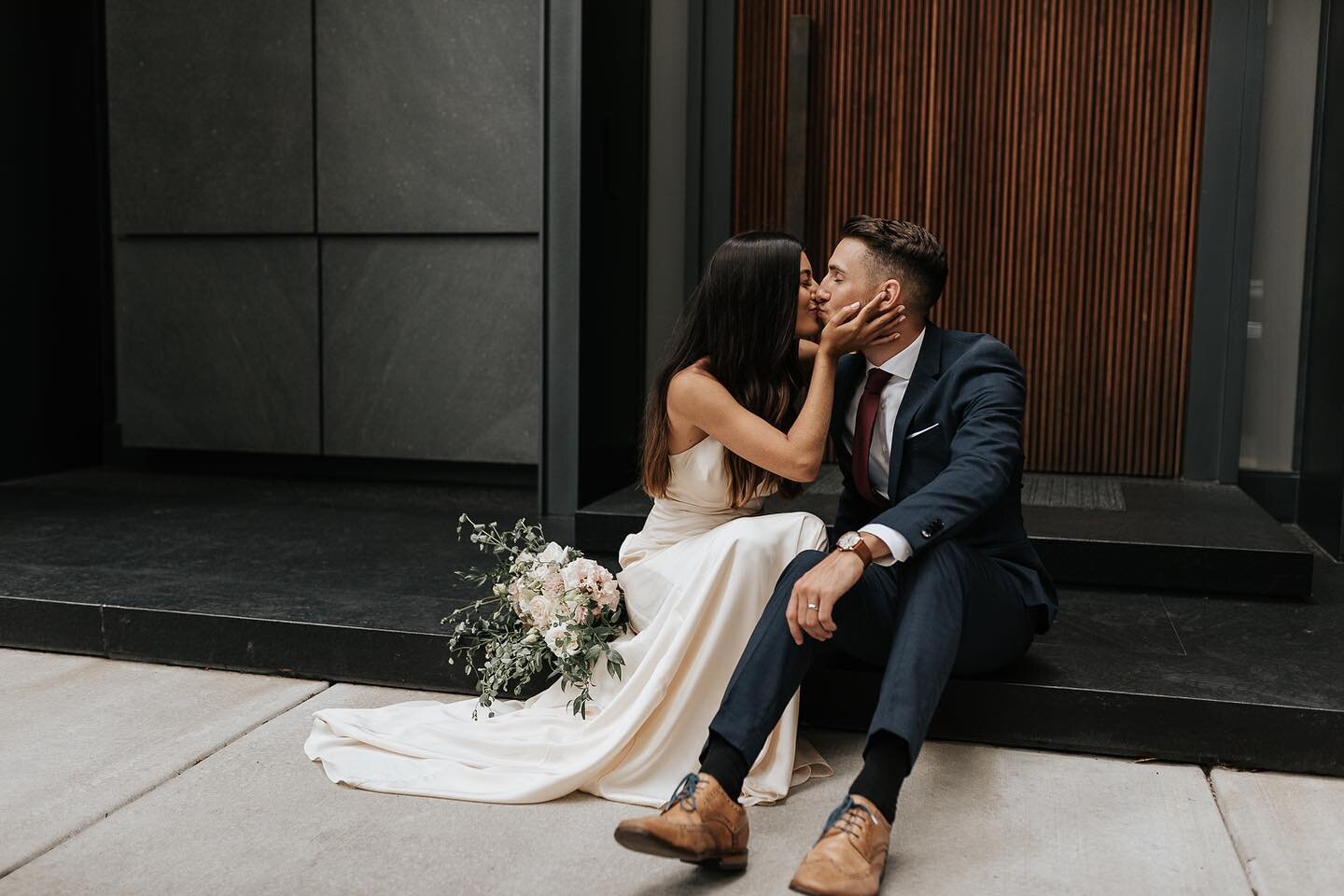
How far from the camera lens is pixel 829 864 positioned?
1991 millimetres

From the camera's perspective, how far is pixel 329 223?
5406 mm

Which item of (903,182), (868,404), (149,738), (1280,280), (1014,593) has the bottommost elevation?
(149,738)

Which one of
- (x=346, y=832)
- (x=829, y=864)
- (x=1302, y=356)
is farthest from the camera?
(x=1302, y=356)

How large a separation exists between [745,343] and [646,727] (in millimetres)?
841

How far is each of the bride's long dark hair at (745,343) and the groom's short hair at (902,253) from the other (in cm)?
16

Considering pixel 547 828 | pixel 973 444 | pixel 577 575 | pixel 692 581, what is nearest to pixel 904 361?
pixel 973 444

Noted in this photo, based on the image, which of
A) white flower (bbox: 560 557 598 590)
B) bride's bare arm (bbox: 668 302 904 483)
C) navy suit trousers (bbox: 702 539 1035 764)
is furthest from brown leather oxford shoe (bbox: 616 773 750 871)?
bride's bare arm (bbox: 668 302 904 483)

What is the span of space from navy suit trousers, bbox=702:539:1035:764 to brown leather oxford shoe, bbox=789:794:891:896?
5.3 inches

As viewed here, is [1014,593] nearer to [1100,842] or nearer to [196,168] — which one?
[1100,842]

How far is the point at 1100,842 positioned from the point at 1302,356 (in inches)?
115

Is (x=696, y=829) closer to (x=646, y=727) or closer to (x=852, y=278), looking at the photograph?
(x=646, y=727)

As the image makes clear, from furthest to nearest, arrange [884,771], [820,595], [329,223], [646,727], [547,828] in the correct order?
[329,223], [646,727], [547,828], [820,595], [884,771]

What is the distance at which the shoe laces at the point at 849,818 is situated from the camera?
2041 mm

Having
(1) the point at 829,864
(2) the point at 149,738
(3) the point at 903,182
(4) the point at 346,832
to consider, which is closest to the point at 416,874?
(4) the point at 346,832
